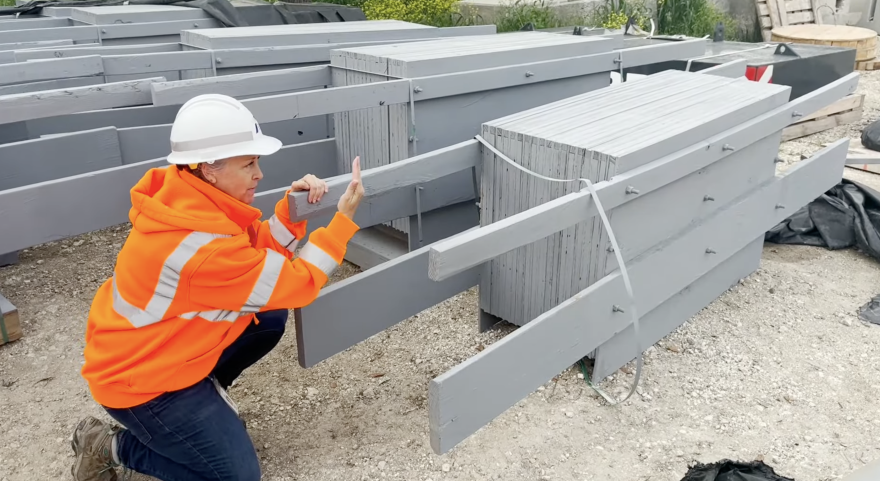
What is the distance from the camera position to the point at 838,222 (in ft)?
16.0

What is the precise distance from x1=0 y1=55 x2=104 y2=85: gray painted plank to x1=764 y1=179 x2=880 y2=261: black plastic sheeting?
15.2 feet

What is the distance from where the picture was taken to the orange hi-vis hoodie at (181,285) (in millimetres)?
2209

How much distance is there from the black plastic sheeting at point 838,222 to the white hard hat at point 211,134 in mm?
3950

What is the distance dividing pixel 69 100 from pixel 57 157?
1.78ft

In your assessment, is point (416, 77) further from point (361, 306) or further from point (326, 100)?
point (361, 306)

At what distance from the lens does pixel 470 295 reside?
14.0ft

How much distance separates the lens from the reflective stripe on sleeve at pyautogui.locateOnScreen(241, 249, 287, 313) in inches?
90.6

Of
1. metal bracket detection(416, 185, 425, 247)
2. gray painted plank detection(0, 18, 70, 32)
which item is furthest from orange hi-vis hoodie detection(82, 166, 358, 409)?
gray painted plank detection(0, 18, 70, 32)

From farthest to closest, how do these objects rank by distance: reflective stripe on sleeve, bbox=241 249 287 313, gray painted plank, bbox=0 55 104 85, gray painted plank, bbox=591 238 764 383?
gray painted plank, bbox=0 55 104 85
gray painted plank, bbox=591 238 764 383
reflective stripe on sleeve, bbox=241 249 287 313

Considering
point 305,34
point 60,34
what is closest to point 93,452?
point 305,34

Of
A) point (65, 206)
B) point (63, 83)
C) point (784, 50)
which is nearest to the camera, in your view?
point (65, 206)

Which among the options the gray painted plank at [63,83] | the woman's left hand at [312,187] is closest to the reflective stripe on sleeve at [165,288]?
the woman's left hand at [312,187]

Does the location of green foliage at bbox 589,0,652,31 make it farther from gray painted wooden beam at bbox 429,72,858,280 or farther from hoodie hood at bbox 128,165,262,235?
hoodie hood at bbox 128,165,262,235

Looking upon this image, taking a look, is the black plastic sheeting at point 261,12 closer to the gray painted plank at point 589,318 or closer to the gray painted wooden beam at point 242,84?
the gray painted wooden beam at point 242,84
